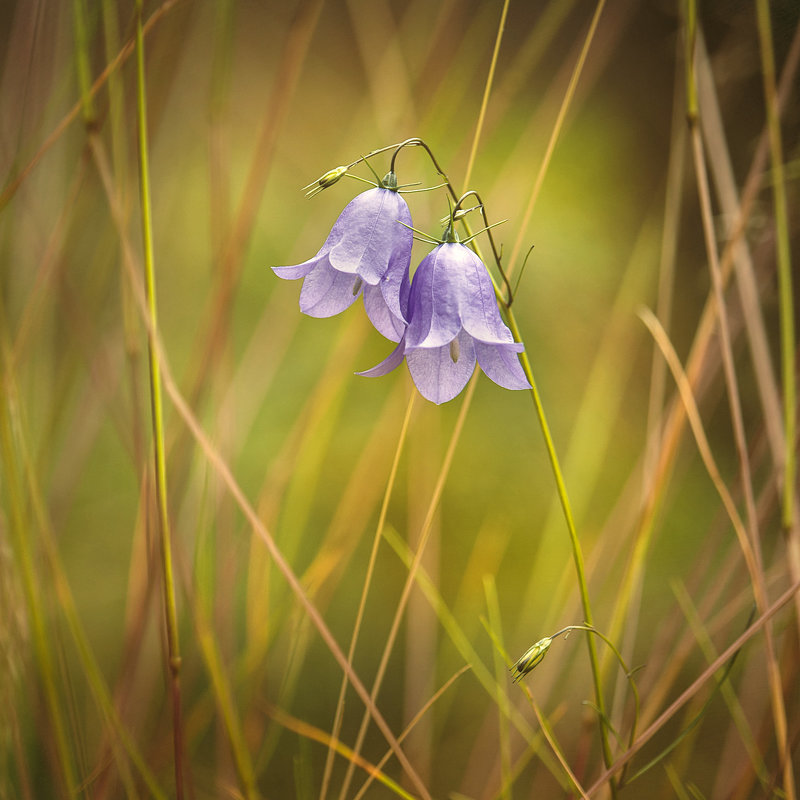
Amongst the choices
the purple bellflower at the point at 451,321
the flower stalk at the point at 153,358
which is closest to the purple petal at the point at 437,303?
the purple bellflower at the point at 451,321

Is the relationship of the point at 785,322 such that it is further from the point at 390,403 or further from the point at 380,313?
the point at 390,403

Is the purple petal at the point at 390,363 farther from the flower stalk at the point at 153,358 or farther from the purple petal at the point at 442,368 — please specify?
the flower stalk at the point at 153,358

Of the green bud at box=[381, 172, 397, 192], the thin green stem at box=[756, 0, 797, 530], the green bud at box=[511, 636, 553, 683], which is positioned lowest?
the green bud at box=[511, 636, 553, 683]

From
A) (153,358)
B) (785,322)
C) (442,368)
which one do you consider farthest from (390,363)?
(785,322)

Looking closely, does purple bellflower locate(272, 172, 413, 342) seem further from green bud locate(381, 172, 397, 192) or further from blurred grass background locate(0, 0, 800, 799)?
blurred grass background locate(0, 0, 800, 799)

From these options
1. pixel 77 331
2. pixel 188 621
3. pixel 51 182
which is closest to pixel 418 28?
pixel 51 182

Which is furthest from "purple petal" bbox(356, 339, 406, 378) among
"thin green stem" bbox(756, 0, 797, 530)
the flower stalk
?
"thin green stem" bbox(756, 0, 797, 530)

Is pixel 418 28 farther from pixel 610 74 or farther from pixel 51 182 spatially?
pixel 51 182

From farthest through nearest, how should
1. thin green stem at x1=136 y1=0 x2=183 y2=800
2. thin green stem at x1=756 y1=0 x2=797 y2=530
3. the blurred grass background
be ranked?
the blurred grass background < thin green stem at x1=756 y1=0 x2=797 y2=530 < thin green stem at x1=136 y1=0 x2=183 y2=800
